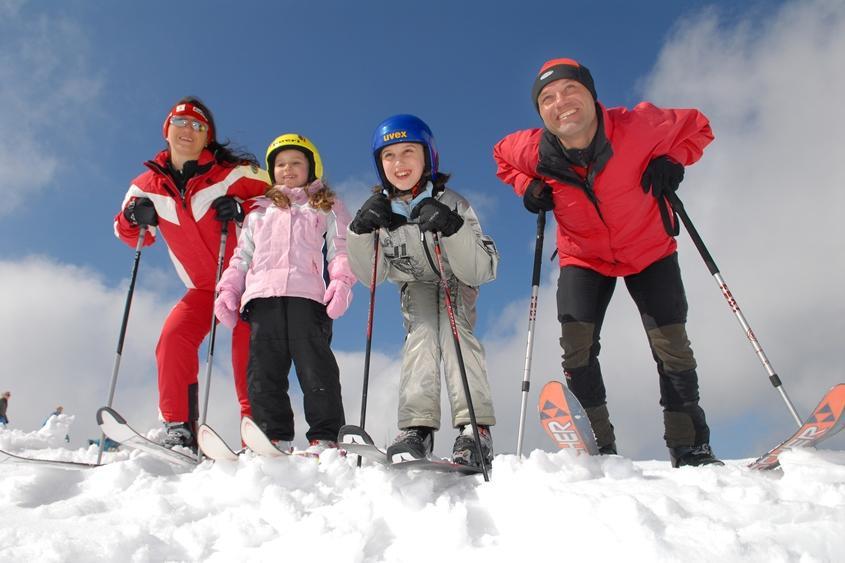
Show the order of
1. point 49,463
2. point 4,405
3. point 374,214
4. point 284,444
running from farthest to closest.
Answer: point 4,405, point 284,444, point 374,214, point 49,463

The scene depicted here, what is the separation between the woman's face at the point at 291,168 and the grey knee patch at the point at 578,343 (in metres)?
3.06

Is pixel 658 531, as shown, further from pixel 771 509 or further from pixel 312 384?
pixel 312 384

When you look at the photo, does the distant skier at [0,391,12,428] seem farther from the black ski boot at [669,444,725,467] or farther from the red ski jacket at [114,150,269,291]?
the black ski boot at [669,444,725,467]

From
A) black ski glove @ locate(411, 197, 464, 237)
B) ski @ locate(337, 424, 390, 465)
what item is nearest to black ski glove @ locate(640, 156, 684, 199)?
black ski glove @ locate(411, 197, 464, 237)

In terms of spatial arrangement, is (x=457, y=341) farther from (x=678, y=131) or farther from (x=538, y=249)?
(x=678, y=131)

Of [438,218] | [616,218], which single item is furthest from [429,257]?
[616,218]

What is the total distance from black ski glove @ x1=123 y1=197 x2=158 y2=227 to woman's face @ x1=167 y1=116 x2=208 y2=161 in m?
0.59

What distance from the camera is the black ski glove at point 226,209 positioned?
18.6 feet

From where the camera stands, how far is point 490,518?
2590 millimetres

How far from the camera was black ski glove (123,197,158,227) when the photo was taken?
5.72 m

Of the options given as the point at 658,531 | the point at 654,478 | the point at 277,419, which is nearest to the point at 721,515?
the point at 658,531

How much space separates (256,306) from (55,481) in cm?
202

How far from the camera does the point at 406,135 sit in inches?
183

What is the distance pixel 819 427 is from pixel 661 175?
206cm
